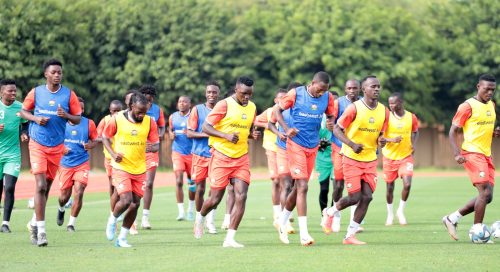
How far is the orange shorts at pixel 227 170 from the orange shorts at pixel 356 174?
1.48 metres

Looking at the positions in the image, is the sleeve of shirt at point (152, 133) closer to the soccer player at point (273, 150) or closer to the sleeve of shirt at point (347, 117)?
the sleeve of shirt at point (347, 117)

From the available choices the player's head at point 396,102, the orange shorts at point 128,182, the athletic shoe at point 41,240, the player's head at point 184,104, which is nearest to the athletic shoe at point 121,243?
the orange shorts at point 128,182

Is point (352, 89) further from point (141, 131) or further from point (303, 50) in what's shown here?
point (303, 50)

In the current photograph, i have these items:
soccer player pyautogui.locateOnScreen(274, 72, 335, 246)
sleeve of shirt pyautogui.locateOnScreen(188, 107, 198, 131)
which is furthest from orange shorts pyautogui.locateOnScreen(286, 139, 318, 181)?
sleeve of shirt pyautogui.locateOnScreen(188, 107, 198, 131)

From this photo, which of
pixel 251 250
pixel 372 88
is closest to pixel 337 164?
pixel 372 88

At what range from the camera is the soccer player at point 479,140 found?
51.6ft

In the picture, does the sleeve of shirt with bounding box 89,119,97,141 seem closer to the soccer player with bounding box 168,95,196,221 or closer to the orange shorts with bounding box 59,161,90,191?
the orange shorts with bounding box 59,161,90,191

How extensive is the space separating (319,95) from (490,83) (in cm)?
256

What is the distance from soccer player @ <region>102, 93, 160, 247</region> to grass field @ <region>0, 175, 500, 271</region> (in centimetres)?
60

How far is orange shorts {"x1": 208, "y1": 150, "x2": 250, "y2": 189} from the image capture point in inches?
607

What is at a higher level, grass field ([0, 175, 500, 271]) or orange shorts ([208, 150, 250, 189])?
orange shorts ([208, 150, 250, 189])

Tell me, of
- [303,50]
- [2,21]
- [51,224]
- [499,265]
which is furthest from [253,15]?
[499,265]

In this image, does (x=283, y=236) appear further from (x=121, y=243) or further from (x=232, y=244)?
(x=121, y=243)

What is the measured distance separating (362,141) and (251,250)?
2535 mm
